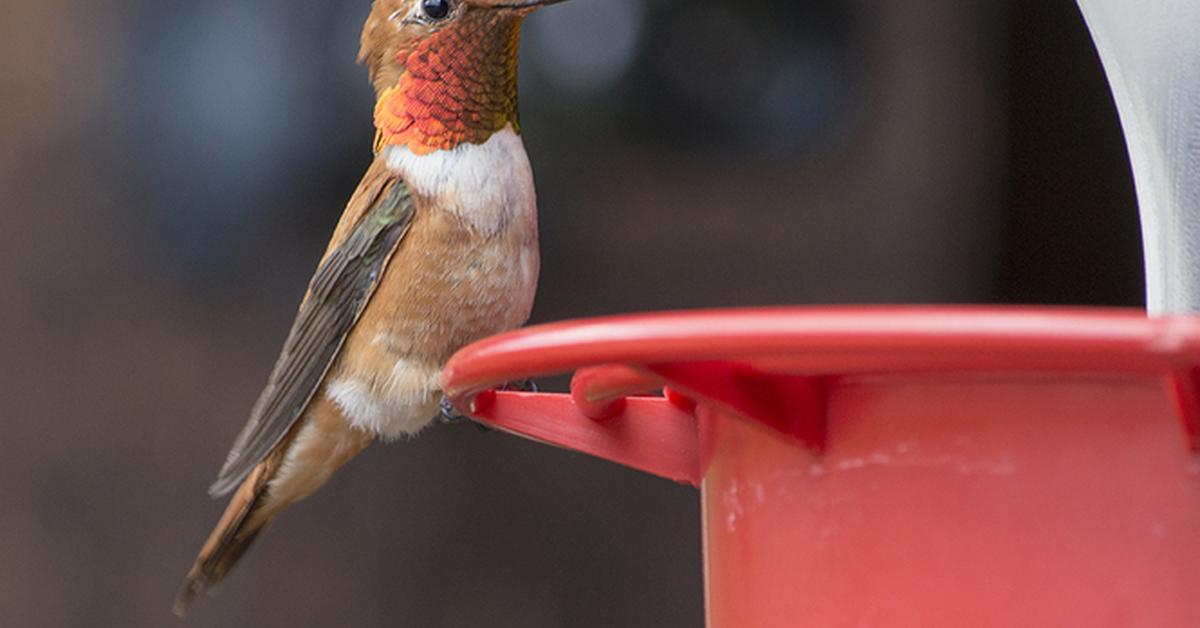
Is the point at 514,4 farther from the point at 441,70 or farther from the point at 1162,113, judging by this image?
the point at 1162,113

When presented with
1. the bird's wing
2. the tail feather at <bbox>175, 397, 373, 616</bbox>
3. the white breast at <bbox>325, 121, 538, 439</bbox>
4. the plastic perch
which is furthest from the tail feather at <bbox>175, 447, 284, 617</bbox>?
the plastic perch

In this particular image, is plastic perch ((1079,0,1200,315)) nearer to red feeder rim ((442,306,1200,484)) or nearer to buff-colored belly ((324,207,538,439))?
red feeder rim ((442,306,1200,484))

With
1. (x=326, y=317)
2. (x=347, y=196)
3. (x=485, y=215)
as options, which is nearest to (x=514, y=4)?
(x=485, y=215)

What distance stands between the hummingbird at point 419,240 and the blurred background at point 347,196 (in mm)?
1326

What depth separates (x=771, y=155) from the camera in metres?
3.08

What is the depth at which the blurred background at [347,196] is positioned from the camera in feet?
9.52

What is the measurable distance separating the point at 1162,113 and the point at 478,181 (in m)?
0.75

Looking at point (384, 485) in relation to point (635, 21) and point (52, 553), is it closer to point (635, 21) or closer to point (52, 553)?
point (52, 553)

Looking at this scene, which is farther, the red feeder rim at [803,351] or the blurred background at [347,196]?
the blurred background at [347,196]

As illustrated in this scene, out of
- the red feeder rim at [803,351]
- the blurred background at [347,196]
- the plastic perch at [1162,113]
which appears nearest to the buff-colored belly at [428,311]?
the red feeder rim at [803,351]

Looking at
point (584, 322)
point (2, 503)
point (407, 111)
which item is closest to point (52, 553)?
point (2, 503)

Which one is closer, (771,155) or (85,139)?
(85,139)

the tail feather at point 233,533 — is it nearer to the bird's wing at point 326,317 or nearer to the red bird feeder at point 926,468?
the bird's wing at point 326,317

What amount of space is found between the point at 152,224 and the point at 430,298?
1526mm
